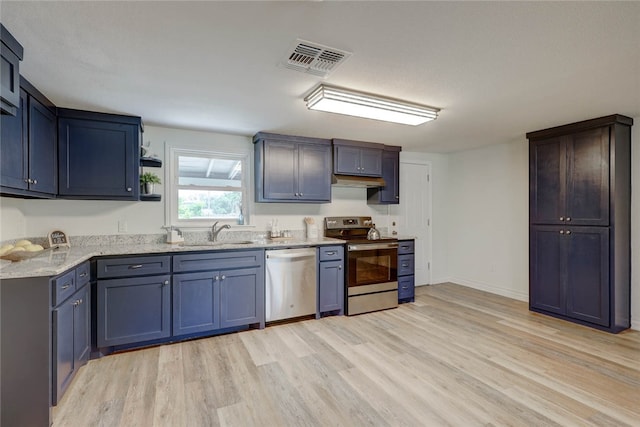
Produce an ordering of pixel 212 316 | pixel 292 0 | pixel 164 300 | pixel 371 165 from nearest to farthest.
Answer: pixel 292 0
pixel 164 300
pixel 212 316
pixel 371 165

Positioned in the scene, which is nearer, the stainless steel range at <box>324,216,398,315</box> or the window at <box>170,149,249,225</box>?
the window at <box>170,149,249,225</box>

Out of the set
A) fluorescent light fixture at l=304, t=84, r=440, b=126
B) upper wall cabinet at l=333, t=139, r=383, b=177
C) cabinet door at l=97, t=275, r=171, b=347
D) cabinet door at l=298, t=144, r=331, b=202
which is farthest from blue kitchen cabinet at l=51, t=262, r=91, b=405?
upper wall cabinet at l=333, t=139, r=383, b=177

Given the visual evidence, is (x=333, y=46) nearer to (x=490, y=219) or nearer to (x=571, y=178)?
(x=571, y=178)

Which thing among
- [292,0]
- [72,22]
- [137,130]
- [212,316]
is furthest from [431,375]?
[137,130]

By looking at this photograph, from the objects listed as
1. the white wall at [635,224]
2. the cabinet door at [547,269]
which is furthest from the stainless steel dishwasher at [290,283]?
the white wall at [635,224]

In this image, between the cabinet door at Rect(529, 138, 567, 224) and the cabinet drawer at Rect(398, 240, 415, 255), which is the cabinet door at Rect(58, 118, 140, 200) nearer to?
the cabinet drawer at Rect(398, 240, 415, 255)

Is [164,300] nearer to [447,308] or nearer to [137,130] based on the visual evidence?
[137,130]

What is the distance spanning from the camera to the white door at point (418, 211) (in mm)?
5133

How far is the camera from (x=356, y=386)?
2.28 m

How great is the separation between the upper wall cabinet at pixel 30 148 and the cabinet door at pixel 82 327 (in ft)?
2.90

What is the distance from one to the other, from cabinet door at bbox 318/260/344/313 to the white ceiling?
174 centimetres

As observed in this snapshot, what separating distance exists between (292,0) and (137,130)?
241 centimetres

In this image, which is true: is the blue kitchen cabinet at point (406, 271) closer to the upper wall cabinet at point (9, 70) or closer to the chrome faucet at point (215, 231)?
the chrome faucet at point (215, 231)

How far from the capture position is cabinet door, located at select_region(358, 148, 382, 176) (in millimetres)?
4352
